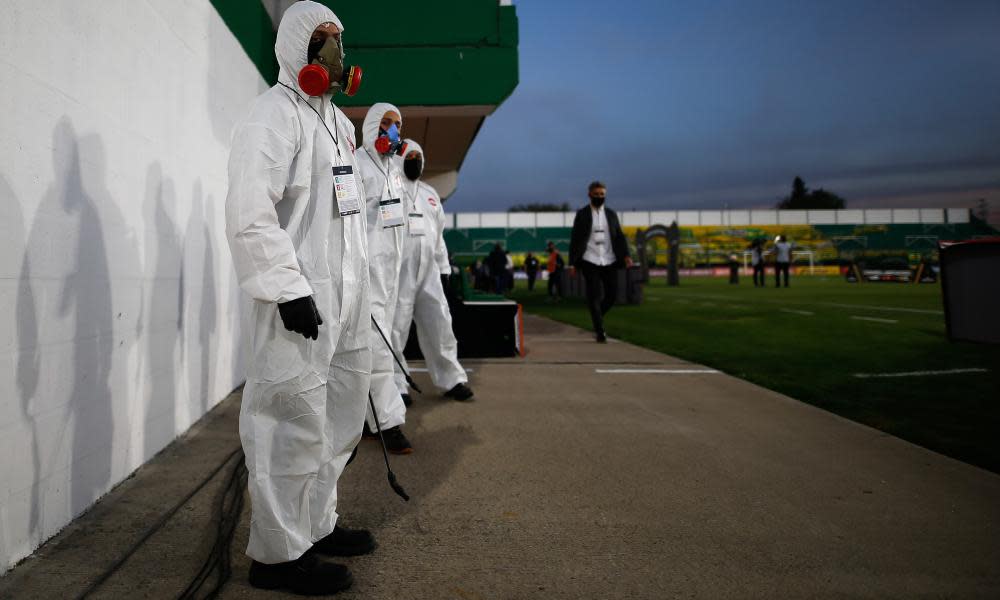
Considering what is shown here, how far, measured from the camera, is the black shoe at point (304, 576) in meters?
2.15

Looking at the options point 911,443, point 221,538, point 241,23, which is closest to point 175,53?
point 241,23

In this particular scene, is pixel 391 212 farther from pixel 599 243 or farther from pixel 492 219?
pixel 492 219

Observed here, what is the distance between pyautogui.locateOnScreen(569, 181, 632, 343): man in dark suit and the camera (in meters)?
9.19

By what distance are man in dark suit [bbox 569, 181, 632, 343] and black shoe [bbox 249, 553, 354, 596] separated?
7.25 metres

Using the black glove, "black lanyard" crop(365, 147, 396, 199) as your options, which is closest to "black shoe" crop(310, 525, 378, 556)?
the black glove

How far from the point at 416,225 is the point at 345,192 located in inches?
103

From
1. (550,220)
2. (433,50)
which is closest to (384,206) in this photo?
(433,50)

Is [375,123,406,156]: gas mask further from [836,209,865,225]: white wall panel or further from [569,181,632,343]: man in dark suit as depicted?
[836,209,865,225]: white wall panel

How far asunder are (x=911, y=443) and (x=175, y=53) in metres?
5.01

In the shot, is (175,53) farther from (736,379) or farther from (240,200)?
(736,379)

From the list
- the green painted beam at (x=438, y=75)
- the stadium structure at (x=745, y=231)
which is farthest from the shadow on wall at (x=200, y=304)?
the stadium structure at (x=745, y=231)

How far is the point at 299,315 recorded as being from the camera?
82.1 inches

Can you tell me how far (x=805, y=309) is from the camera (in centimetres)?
1340

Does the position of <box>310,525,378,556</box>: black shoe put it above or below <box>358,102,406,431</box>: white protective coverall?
below
